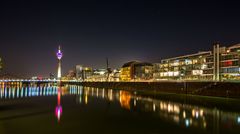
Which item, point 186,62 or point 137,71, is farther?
A: point 137,71

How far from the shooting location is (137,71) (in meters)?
156

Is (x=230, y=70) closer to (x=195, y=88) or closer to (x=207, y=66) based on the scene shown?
(x=207, y=66)

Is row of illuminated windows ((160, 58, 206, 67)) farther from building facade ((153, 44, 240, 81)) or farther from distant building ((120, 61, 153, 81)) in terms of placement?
distant building ((120, 61, 153, 81))

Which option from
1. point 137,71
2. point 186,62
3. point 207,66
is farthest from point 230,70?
point 137,71

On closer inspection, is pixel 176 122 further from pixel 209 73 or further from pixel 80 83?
pixel 80 83

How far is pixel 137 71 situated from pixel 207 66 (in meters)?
61.7

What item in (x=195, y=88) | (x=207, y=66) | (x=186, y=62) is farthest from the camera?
(x=186, y=62)

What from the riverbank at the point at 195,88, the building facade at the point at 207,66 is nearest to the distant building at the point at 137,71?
the building facade at the point at 207,66

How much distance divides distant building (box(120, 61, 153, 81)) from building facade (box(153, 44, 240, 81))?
38.1 feet

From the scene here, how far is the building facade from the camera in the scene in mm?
86688

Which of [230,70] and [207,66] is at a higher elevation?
[207,66]

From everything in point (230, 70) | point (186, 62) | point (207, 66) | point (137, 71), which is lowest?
point (137, 71)

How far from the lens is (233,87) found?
2205 inches

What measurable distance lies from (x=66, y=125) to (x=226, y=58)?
7690 centimetres
